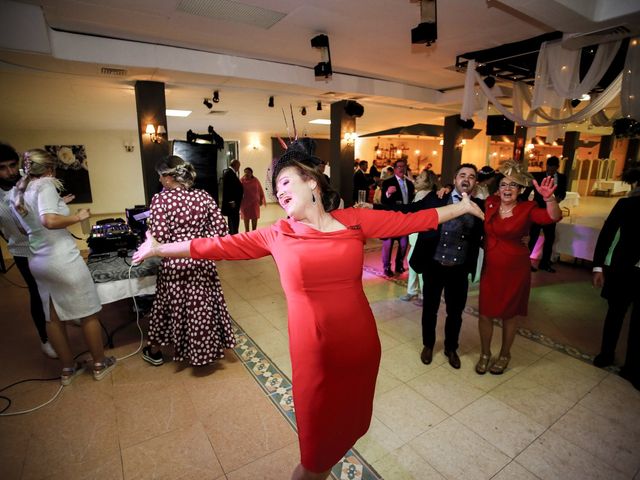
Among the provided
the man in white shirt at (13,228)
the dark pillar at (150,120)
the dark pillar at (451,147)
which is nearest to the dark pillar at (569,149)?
the dark pillar at (451,147)

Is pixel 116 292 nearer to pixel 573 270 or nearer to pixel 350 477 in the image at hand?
pixel 350 477

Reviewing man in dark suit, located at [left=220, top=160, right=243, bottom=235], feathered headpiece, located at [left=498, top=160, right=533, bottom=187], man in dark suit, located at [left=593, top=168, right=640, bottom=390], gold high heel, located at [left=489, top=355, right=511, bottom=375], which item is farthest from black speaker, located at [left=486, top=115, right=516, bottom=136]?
gold high heel, located at [left=489, top=355, right=511, bottom=375]

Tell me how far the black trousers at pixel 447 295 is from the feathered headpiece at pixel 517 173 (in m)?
0.76

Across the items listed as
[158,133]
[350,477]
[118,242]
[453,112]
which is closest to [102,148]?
[158,133]

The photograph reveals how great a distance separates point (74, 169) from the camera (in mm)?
11938

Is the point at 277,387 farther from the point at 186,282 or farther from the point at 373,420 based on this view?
the point at 186,282

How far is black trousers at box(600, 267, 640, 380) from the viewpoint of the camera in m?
2.65

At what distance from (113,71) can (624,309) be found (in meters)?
6.87

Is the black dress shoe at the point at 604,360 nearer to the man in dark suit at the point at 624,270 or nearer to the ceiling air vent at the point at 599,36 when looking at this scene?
the man in dark suit at the point at 624,270

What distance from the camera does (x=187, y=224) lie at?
8.52 ft

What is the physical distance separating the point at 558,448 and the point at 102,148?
14.9m

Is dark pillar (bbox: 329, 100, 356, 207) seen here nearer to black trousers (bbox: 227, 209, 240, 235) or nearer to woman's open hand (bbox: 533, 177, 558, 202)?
black trousers (bbox: 227, 209, 240, 235)

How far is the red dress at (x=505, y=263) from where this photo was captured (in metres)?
2.46

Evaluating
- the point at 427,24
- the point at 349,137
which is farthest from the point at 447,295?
the point at 349,137
